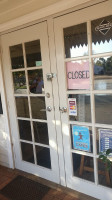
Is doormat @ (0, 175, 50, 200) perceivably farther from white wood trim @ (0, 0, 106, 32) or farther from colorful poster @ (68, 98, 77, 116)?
white wood trim @ (0, 0, 106, 32)

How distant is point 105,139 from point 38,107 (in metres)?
0.94

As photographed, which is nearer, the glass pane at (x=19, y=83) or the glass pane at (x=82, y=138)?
the glass pane at (x=82, y=138)

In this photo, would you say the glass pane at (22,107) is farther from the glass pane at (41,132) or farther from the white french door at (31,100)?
the glass pane at (41,132)

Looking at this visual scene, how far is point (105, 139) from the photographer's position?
1.80 metres

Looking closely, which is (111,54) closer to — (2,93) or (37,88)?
(37,88)

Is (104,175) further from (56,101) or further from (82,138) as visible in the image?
(56,101)

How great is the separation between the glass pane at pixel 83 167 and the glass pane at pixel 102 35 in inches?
48.7

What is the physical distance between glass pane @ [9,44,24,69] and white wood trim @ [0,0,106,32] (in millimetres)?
270

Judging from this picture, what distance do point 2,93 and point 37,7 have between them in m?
1.28

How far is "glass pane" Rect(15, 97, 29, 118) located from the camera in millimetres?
2346

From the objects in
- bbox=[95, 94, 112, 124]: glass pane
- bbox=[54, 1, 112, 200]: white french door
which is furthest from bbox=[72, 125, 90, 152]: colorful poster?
bbox=[95, 94, 112, 124]: glass pane

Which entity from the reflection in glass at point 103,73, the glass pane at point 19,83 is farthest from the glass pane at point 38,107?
the reflection in glass at point 103,73

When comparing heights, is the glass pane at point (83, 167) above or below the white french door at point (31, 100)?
below

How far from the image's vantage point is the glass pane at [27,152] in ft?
8.09
